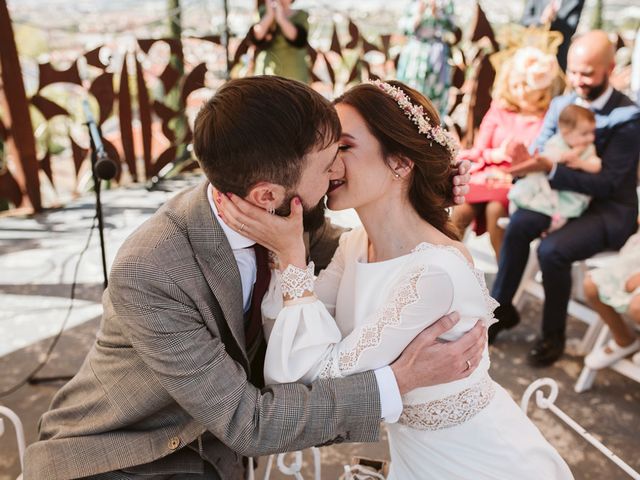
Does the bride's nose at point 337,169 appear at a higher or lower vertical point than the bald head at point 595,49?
lower

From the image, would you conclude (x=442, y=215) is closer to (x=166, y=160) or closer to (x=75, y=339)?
(x=75, y=339)

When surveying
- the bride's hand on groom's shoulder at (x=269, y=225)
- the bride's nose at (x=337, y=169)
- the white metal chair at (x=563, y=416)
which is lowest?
the white metal chair at (x=563, y=416)

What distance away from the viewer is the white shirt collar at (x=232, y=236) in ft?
4.98

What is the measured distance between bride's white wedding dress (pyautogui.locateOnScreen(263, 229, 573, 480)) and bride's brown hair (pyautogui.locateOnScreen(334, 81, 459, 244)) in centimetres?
22

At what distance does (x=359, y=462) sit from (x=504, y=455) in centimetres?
54

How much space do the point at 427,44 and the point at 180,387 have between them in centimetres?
433

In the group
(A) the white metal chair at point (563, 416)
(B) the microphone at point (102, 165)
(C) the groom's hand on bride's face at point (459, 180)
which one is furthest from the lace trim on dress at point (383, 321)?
(B) the microphone at point (102, 165)

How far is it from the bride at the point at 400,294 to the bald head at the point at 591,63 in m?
2.03

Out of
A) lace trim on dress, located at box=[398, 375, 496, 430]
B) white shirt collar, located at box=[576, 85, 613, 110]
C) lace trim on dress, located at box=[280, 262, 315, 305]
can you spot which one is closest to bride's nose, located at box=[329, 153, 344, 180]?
lace trim on dress, located at box=[280, 262, 315, 305]

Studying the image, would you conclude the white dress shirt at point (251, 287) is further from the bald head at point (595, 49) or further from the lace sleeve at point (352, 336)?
the bald head at point (595, 49)

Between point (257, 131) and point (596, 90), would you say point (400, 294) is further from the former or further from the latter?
point (596, 90)

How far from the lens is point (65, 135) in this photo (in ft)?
18.0

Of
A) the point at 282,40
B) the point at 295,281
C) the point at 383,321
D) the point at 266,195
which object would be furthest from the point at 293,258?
the point at 282,40

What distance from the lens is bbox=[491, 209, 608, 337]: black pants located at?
3.34 meters
